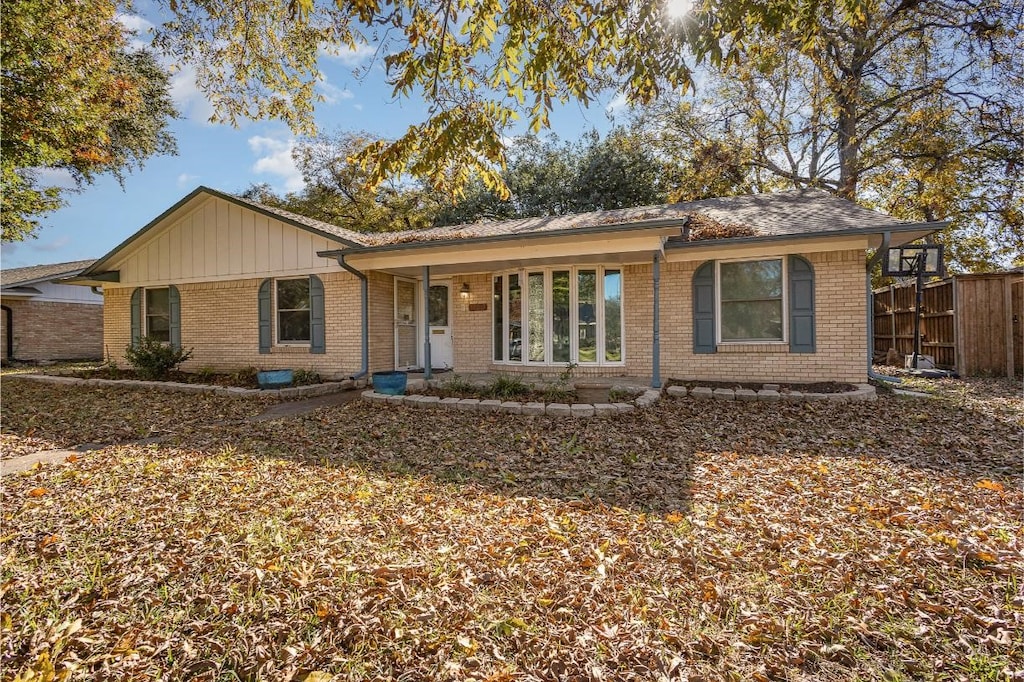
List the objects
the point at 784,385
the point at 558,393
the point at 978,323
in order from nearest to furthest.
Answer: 1. the point at 558,393
2. the point at 784,385
3. the point at 978,323

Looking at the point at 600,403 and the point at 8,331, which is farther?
the point at 8,331

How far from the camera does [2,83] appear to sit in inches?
364

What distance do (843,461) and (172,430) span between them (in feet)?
25.1

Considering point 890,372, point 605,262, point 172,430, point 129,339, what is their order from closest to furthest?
point 172,430 < point 605,262 < point 890,372 < point 129,339

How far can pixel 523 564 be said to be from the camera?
275 centimetres

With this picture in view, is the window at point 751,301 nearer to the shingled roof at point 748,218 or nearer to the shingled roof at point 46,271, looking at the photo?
the shingled roof at point 748,218

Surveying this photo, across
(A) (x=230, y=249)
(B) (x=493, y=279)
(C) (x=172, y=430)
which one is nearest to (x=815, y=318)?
(B) (x=493, y=279)

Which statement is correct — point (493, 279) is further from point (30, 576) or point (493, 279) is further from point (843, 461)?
point (30, 576)

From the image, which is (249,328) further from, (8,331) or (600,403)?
(8,331)

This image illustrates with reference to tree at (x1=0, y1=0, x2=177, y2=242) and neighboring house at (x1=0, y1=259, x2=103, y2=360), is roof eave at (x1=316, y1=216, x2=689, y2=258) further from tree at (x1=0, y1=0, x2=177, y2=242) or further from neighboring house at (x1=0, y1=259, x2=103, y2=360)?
neighboring house at (x1=0, y1=259, x2=103, y2=360)

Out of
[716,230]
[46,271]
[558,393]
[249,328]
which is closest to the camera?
[558,393]

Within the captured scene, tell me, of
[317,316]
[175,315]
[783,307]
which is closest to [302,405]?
[317,316]

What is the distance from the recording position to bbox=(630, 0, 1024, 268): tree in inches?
525

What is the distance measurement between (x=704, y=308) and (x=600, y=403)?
127 inches
